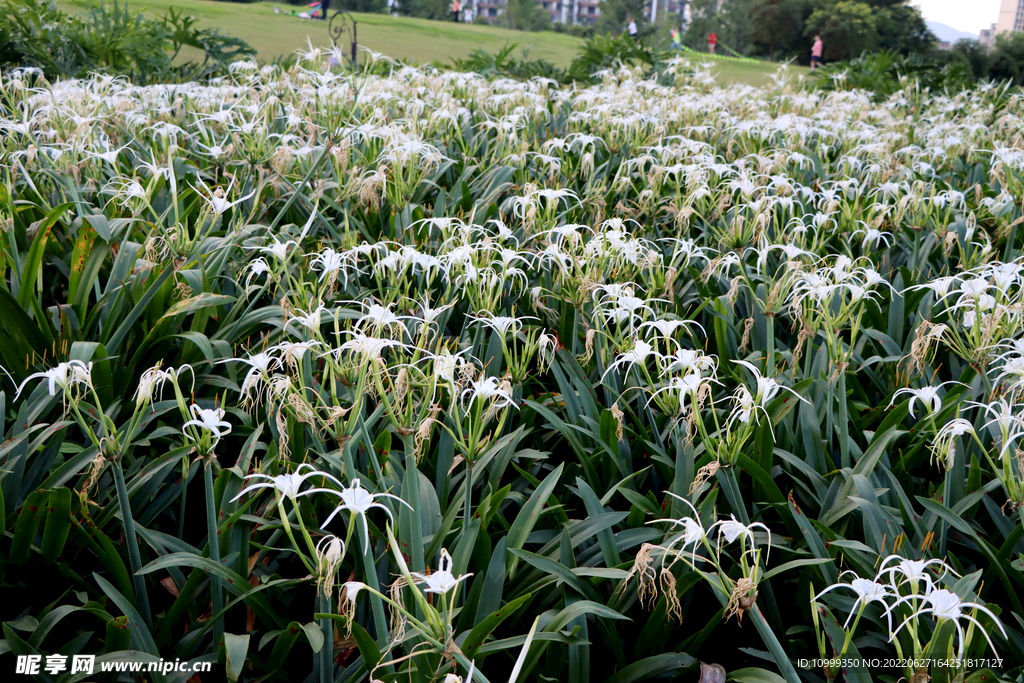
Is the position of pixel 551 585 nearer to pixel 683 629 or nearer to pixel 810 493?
pixel 683 629

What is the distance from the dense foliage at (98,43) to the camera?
5.43 meters

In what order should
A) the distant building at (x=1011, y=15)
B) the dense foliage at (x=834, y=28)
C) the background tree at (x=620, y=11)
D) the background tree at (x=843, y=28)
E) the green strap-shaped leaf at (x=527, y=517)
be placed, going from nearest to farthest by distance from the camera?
the green strap-shaped leaf at (x=527, y=517) → the distant building at (x=1011, y=15) → the background tree at (x=843, y=28) → the dense foliage at (x=834, y=28) → the background tree at (x=620, y=11)

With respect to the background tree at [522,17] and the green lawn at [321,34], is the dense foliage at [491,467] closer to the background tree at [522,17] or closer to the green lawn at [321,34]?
the green lawn at [321,34]

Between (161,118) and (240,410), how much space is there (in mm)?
3623

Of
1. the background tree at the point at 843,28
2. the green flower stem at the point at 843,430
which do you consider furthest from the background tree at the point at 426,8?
the green flower stem at the point at 843,430

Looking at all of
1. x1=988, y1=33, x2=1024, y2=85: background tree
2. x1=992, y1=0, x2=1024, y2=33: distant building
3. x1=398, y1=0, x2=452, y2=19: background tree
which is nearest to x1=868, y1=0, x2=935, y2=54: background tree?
x1=992, y1=0, x2=1024, y2=33: distant building

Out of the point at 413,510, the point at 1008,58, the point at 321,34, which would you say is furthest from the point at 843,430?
the point at 1008,58

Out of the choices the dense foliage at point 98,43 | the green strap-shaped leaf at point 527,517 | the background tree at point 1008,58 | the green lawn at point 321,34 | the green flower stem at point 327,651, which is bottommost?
the green flower stem at point 327,651

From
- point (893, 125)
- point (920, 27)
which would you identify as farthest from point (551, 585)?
point (920, 27)

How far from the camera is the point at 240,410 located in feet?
6.13

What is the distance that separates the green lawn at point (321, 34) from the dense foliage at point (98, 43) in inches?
Result: 26.3

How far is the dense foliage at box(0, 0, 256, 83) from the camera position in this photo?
5.43 m

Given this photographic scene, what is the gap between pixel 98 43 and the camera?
604cm

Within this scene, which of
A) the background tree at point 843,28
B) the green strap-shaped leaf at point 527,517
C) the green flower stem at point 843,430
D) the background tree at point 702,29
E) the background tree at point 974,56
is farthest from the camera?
the background tree at point 702,29
